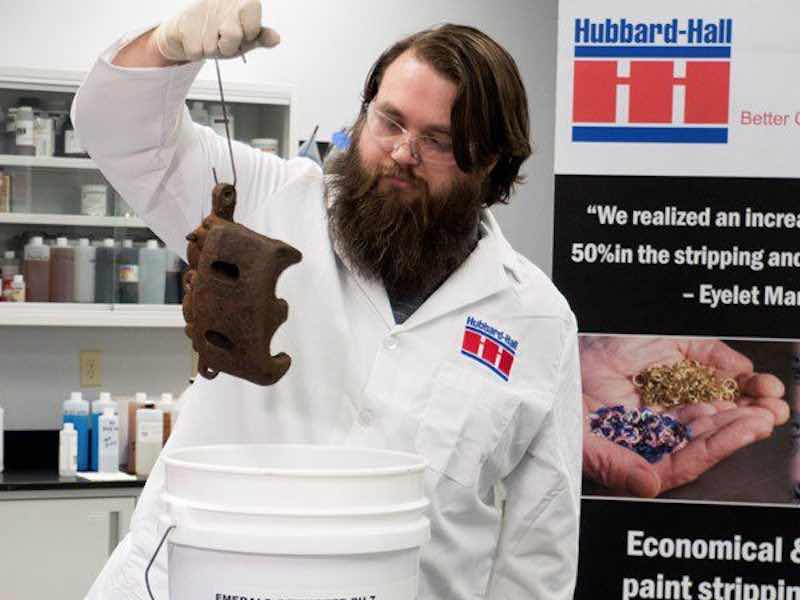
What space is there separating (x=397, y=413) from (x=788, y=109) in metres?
1.71

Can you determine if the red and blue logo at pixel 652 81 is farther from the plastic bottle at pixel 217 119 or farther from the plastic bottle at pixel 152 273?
the plastic bottle at pixel 152 273

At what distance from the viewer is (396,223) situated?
1816 mm

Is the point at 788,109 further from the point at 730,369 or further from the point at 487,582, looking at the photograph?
the point at 487,582

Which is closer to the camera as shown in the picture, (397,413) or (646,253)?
(397,413)

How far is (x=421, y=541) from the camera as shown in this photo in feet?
4.41

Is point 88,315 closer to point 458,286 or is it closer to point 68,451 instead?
point 68,451

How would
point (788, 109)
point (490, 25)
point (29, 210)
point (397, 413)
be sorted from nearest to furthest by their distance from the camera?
1. point (397, 413)
2. point (788, 109)
3. point (29, 210)
4. point (490, 25)

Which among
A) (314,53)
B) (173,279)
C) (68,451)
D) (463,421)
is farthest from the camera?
(314,53)

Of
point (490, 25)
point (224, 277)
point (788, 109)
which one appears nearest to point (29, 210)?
point (490, 25)

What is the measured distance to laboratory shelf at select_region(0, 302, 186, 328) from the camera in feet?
14.3

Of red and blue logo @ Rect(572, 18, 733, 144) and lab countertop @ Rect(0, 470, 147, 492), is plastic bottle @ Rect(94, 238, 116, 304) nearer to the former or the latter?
lab countertop @ Rect(0, 470, 147, 492)

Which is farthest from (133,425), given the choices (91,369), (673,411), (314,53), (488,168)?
(488,168)

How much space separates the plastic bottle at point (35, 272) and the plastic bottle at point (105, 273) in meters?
0.17

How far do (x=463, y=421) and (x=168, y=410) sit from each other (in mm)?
2888
